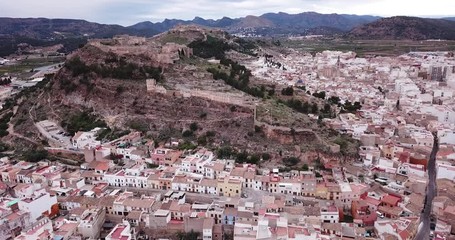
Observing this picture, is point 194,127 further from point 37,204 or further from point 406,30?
point 406,30

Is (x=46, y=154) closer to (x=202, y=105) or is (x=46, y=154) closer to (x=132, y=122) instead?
(x=132, y=122)

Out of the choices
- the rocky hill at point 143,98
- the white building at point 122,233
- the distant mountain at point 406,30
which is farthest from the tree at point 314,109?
the distant mountain at point 406,30

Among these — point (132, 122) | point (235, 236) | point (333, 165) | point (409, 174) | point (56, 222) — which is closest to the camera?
point (235, 236)

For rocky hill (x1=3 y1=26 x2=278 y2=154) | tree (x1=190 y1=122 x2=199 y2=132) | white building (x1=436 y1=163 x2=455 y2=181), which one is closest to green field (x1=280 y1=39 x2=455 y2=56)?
rocky hill (x1=3 y1=26 x2=278 y2=154)

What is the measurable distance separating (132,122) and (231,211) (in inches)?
579

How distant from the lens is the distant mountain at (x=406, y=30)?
335ft

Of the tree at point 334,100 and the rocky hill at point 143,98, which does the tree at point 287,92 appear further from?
the rocky hill at point 143,98

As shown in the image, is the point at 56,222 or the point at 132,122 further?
the point at 132,122

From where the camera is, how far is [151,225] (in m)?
18.6

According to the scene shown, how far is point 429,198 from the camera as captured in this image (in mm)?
21141

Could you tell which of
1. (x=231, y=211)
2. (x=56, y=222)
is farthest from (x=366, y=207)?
(x=56, y=222)

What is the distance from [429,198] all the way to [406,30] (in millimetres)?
94671

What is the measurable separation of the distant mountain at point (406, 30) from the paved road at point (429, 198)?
85.2 meters

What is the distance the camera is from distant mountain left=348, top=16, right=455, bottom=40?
102 meters
